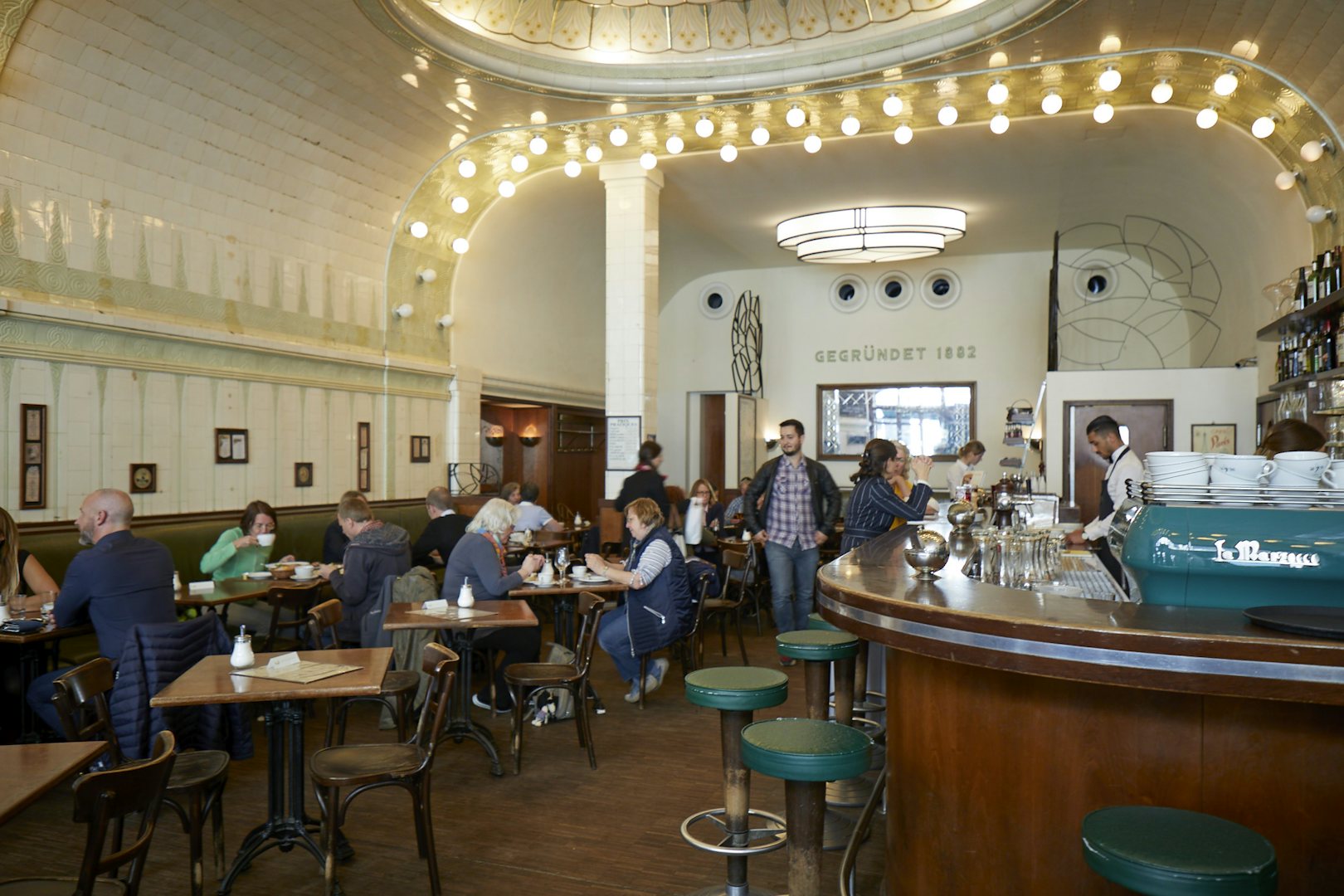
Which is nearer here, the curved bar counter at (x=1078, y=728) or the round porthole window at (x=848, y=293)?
the curved bar counter at (x=1078, y=728)

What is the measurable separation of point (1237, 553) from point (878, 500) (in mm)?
3283

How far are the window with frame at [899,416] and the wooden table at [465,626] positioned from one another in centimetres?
950

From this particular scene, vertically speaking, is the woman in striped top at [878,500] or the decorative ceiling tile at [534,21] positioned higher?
the decorative ceiling tile at [534,21]

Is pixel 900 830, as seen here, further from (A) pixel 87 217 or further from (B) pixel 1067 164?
(B) pixel 1067 164

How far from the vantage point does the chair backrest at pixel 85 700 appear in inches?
121

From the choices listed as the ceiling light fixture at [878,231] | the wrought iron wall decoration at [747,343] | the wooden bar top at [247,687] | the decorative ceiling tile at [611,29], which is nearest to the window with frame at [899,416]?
the wrought iron wall decoration at [747,343]

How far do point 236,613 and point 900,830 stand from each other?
16.5 ft

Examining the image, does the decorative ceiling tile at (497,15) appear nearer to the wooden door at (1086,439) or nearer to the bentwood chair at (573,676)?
the bentwood chair at (573,676)

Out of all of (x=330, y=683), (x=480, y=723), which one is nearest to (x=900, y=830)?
(x=330, y=683)

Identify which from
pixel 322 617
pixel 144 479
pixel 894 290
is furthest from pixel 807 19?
pixel 894 290

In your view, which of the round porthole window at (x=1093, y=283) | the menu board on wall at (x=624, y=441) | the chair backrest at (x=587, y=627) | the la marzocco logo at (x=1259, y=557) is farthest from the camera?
the round porthole window at (x=1093, y=283)

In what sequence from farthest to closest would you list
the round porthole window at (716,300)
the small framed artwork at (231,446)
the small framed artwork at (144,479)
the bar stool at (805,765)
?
1. the round porthole window at (716,300)
2. the small framed artwork at (231,446)
3. the small framed artwork at (144,479)
4. the bar stool at (805,765)

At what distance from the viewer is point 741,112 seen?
855cm

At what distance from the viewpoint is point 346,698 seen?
443 centimetres
